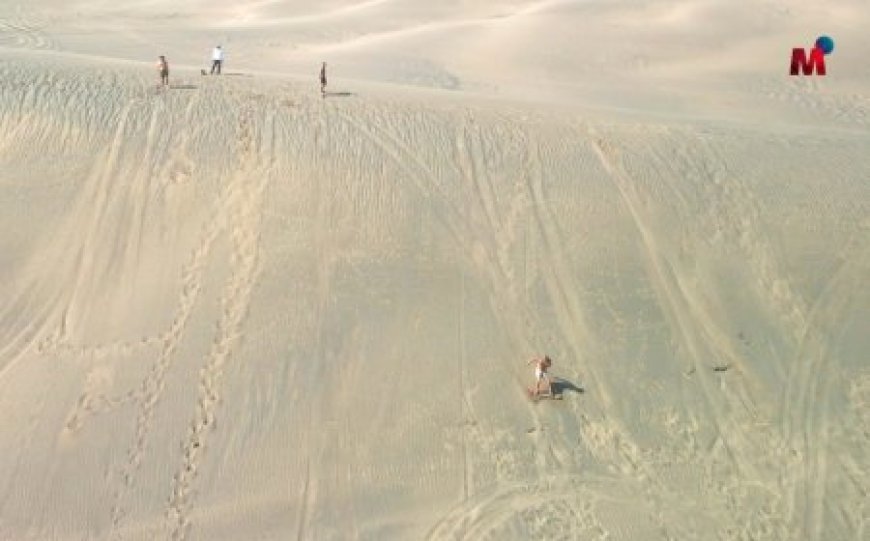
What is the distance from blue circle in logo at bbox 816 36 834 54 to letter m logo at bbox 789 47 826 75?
21cm

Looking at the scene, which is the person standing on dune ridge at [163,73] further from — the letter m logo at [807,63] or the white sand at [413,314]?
the letter m logo at [807,63]

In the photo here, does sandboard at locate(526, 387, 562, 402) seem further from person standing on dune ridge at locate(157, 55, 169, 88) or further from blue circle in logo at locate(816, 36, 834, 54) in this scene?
blue circle in logo at locate(816, 36, 834, 54)

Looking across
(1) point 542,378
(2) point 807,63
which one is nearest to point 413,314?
(1) point 542,378

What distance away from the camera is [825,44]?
74.5 feet

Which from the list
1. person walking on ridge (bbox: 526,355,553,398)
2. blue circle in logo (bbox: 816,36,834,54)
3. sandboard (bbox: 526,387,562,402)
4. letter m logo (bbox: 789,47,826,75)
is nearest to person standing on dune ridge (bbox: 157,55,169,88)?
person walking on ridge (bbox: 526,355,553,398)

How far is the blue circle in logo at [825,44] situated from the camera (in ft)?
74.0

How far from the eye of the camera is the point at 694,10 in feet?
80.9

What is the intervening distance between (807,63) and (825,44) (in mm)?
1007

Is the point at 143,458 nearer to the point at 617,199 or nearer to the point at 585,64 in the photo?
the point at 617,199

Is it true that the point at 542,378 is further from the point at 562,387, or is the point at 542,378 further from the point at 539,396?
the point at 562,387

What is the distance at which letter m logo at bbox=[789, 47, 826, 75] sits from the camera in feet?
72.4

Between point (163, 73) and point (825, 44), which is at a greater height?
point (825, 44)

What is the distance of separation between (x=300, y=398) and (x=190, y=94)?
658cm

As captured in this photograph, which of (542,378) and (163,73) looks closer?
(542,378)
